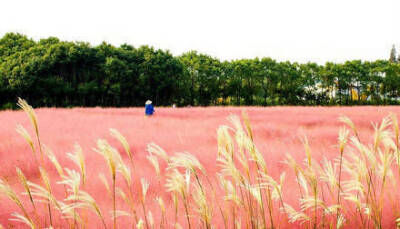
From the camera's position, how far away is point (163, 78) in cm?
4172

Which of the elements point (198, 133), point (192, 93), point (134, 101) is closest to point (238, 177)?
point (198, 133)

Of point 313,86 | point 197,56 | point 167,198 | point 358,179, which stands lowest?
point 167,198

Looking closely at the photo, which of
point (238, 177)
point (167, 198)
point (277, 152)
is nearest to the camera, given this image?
point (238, 177)

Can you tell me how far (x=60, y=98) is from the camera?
125ft

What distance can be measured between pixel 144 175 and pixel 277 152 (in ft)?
9.57

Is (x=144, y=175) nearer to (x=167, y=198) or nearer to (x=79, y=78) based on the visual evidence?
(x=167, y=198)

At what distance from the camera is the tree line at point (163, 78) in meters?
37.0

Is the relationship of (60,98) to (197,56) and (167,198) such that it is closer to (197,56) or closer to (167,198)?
(197,56)

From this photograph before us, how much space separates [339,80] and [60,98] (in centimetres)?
4089

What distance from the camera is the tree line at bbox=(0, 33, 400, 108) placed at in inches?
1458

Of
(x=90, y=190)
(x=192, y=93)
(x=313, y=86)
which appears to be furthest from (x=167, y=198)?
(x=313, y=86)

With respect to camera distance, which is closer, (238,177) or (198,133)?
(238,177)

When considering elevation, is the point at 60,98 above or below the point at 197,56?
below

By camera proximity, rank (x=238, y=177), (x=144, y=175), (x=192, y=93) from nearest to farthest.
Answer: (x=238, y=177), (x=144, y=175), (x=192, y=93)
